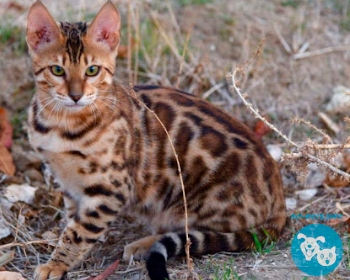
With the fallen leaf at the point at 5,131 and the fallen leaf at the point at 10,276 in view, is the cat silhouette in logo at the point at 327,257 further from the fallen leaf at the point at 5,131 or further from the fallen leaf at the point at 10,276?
the fallen leaf at the point at 5,131

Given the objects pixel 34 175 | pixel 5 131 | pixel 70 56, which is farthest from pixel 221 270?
pixel 5 131

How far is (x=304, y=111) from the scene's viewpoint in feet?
16.9

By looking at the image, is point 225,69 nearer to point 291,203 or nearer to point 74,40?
point 291,203

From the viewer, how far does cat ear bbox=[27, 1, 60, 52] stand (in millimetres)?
3176

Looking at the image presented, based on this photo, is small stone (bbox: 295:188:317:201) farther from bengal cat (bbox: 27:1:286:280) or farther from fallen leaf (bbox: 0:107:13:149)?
fallen leaf (bbox: 0:107:13:149)

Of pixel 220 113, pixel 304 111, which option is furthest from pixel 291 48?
pixel 220 113

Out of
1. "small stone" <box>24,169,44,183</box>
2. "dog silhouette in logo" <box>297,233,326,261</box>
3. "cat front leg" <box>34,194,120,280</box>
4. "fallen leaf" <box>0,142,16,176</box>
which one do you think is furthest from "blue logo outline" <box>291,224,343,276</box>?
"fallen leaf" <box>0,142,16,176</box>

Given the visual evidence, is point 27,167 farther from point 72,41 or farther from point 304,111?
point 304,111

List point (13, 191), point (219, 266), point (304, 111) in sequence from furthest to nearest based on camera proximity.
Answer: point (304, 111) → point (13, 191) → point (219, 266)

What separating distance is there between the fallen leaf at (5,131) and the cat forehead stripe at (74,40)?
1638mm

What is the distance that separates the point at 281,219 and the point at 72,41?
4.76 ft

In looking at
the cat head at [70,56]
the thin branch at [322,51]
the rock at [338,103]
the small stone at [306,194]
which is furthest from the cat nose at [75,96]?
the thin branch at [322,51]

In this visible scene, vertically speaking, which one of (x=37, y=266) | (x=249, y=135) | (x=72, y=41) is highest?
(x=72, y=41)

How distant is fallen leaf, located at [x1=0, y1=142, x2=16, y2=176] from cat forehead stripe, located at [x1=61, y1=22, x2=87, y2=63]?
4.86 feet
